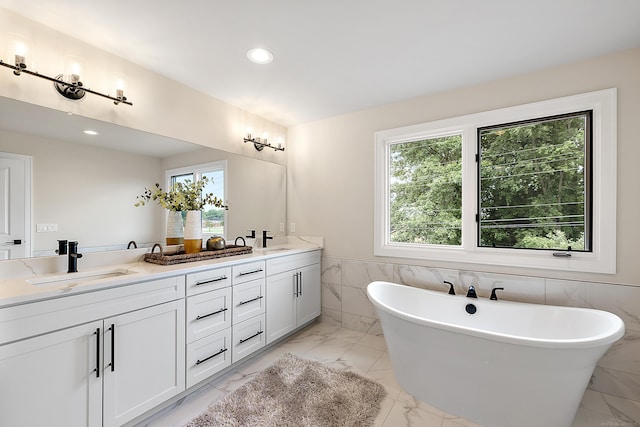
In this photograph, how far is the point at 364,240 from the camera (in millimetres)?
3051

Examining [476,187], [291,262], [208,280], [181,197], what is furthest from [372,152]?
[208,280]

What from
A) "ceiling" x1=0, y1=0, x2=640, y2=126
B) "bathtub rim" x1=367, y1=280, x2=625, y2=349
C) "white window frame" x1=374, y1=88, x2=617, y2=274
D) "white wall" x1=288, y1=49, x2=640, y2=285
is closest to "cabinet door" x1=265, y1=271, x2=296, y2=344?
"white wall" x1=288, y1=49, x2=640, y2=285

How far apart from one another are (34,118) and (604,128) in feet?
12.3

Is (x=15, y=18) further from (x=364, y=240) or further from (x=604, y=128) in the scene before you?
(x=604, y=128)

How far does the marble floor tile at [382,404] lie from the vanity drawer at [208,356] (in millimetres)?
Result: 142

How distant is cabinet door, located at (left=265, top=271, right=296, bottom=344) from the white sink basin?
116 cm

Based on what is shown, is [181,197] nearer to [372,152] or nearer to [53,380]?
[53,380]

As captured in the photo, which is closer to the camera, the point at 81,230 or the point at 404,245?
the point at 81,230

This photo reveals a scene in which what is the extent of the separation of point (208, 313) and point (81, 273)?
31.9 inches

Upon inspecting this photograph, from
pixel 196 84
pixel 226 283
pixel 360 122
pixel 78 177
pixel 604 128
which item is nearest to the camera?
pixel 78 177

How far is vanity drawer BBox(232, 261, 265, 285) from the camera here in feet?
7.38

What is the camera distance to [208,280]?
79.7 inches

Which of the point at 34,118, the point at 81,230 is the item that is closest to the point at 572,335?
the point at 81,230

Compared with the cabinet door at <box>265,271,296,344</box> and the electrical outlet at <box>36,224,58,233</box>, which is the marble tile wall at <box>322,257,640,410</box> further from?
the electrical outlet at <box>36,224,58,233</box>
